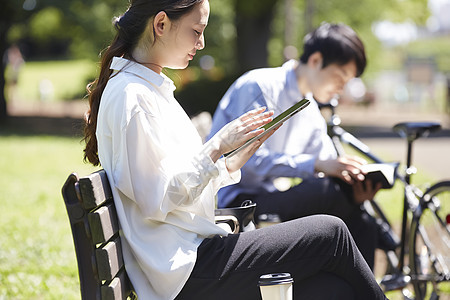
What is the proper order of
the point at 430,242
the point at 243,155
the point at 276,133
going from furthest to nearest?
the point at 430,242, the point at 276,133, the point at 243,155

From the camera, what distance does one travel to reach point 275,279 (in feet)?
7.15

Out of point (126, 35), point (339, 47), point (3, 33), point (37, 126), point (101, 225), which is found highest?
point (126, 35)

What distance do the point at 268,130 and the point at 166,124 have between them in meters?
0.33

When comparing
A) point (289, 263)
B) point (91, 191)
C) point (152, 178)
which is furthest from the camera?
point (289, 263)

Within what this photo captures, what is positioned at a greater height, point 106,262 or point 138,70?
point 138,70

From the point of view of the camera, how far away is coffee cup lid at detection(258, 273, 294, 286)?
216cm

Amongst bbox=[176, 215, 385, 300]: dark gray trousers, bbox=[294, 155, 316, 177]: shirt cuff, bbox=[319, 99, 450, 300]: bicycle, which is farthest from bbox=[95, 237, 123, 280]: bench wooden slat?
bbox=[319, 99, 450, 300]: bicycle

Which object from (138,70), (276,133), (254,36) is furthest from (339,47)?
(254,36)

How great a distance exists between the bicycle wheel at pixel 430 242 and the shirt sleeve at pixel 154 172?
6.57 ft

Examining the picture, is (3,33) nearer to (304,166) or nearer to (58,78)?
(304,166)

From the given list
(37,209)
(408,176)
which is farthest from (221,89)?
(408,176)

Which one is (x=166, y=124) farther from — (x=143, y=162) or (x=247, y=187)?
(x=247, y=187)

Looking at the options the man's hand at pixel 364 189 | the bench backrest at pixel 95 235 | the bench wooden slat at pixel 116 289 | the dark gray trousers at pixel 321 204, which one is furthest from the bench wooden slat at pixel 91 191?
the man's hand at pixel 364 189

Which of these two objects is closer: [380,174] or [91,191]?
[91,191]
